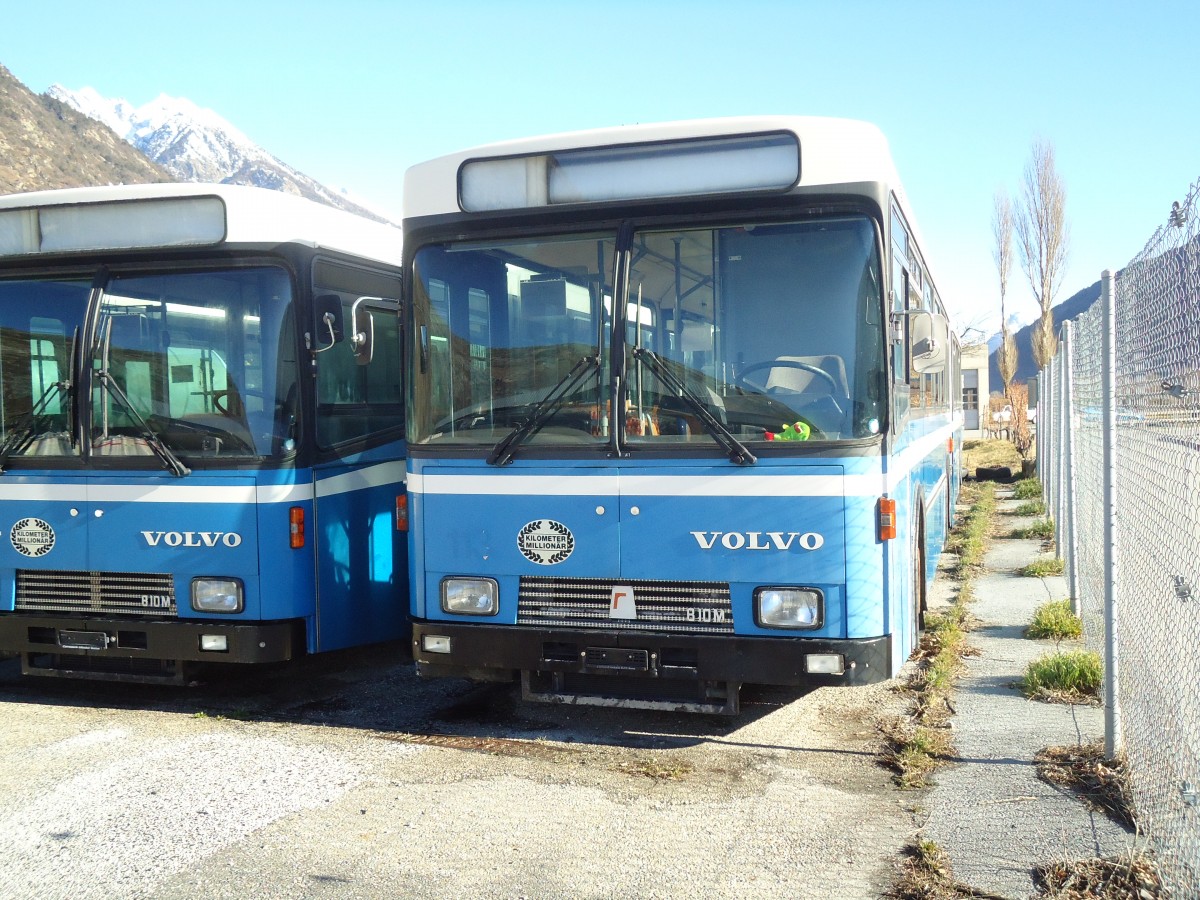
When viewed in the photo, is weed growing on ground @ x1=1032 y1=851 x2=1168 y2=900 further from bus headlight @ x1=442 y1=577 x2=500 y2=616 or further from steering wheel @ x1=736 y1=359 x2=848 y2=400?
bus headlight @ x1=442 y1=577 x2=500 y2=616

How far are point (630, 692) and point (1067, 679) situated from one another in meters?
2.62

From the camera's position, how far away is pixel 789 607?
5.58m

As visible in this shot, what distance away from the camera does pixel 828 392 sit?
5.48 m

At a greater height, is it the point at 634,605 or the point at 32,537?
the point at 32,537

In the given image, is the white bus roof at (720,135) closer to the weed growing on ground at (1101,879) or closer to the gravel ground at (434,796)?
the gravel ground at (434,796)

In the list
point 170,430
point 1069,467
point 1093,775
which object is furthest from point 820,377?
point 1069,467

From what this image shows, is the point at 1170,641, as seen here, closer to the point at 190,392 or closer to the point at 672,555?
the point at 672,555

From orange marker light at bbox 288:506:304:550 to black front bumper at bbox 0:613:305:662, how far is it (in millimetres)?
463

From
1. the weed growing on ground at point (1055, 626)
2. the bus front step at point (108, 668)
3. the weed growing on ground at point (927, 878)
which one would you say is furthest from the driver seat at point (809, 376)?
the bus front step at point (108, 668)

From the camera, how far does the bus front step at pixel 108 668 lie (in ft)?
22.7

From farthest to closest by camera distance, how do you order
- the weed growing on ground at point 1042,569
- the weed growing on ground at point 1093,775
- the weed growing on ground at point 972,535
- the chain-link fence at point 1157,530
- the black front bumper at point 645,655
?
1. the weed growing on ground at point 972,535
2. the weed growing on ground at point 1042,569
3. the black front bumper at point 645,655
4. the weed growing on ground at point 1093,775
5. the chain-link fence at point 1157,530

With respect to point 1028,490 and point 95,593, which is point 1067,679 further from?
point 1028,490

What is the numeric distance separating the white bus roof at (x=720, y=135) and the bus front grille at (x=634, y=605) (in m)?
2.05

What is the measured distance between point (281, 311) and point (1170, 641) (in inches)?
196
